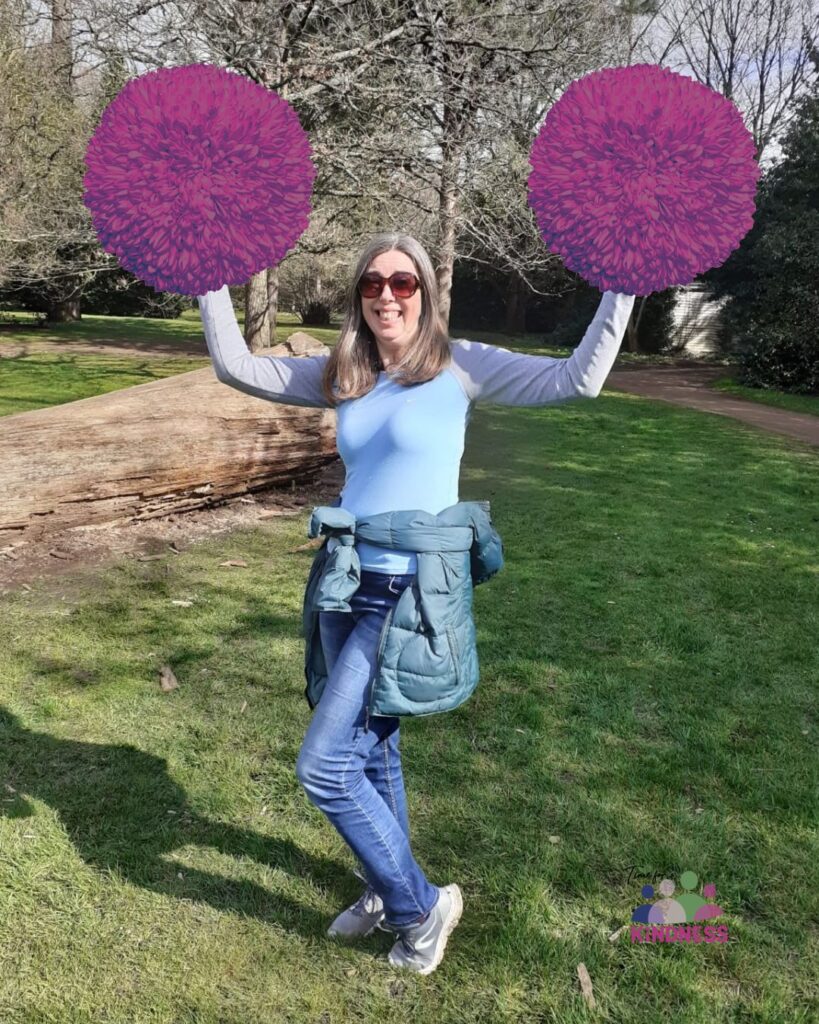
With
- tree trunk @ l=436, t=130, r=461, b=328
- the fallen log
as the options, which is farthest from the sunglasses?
tree trunk @ l=436, t=130, r=461, b=328

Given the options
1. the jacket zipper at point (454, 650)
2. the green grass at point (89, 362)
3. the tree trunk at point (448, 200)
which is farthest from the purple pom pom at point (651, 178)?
the green grass at point (89, 362)

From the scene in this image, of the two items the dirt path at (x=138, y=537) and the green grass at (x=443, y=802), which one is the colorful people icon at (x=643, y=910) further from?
the dirt path at (x=138, y=537)

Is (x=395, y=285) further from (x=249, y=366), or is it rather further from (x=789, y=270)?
(x=789, y=270)

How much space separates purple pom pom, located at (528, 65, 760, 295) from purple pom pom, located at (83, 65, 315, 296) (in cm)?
84

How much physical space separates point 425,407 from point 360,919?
161 centimetres

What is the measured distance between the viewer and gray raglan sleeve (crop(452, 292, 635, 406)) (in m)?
2.12

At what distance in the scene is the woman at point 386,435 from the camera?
2.22 m

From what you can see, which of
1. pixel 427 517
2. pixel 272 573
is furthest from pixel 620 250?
pixel 272 573

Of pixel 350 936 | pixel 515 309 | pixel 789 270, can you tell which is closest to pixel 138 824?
pixel 350 936

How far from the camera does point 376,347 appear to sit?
→ 2.45m

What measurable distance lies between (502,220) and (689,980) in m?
12.0

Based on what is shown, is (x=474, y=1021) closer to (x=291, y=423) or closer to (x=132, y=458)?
(x=132, y=458)

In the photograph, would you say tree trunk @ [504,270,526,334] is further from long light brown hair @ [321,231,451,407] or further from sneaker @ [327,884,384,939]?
sneaker @ [327,884,384,939]

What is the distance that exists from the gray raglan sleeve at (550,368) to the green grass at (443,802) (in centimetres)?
168
